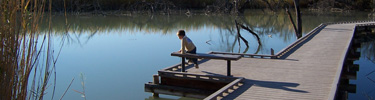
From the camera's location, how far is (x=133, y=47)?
46.5ft

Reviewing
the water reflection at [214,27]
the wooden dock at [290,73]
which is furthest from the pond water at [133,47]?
the wooden dock at [290,73]

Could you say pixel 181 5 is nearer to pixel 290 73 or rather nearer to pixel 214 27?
pixel 214 27

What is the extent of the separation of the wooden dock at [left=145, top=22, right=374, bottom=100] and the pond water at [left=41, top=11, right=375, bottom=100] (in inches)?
32.1

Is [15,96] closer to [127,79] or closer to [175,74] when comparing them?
[175,74]

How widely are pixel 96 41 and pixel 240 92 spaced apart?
1111 centimetres

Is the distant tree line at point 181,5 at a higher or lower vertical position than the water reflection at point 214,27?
higher

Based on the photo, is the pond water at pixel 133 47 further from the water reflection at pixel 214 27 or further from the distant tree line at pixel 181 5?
the distant tree line at pixel 181 5

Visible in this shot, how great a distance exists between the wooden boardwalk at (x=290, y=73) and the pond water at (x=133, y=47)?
82cm

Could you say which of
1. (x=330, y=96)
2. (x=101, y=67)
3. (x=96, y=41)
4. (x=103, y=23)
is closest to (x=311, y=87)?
(x=330, y=96)

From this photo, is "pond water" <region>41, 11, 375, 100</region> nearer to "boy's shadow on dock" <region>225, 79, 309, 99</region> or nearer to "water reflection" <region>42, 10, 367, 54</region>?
"water reflection" <region>42, 10, 367, 54</region>

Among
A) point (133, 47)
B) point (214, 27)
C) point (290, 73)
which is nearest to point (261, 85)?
point (290, 73)

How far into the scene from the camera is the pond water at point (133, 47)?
327 inches

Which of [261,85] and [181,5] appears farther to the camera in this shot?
[181,5]

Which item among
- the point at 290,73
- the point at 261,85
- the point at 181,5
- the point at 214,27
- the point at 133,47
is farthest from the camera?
the point at 181,5
